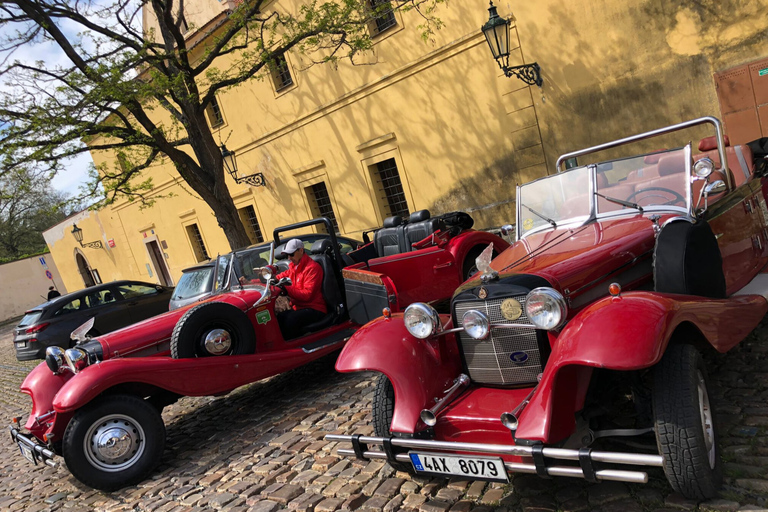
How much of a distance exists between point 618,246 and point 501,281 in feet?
2.82

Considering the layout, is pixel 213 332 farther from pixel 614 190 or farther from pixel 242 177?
pixel 242 177

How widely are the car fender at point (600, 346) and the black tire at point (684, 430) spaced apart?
196 mm

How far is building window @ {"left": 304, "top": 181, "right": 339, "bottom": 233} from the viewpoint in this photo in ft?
53.7

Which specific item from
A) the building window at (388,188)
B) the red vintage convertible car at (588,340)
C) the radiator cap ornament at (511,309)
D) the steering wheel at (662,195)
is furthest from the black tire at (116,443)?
the building window at (388,188)

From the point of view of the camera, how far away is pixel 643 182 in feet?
13.7

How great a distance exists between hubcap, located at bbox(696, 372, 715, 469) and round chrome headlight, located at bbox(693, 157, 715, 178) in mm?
1538

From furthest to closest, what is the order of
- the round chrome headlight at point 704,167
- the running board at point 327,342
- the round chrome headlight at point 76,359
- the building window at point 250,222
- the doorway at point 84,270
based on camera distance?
the doorway at point 84,270 → the building window at point 250,222 → the running board at point 327,342 → the round chrome headlight at point 76,359 → the round chrome headlight at point 704,167

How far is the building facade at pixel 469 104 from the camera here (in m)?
8.67

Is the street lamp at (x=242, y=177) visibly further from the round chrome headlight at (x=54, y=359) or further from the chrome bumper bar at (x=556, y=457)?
the chrome bumper bar at (x=556, y=457)

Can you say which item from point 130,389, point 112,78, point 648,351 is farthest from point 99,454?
point 112,78

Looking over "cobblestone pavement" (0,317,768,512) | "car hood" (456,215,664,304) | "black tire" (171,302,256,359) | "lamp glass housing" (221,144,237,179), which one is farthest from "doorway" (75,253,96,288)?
"car hood" (456,215,664,304)

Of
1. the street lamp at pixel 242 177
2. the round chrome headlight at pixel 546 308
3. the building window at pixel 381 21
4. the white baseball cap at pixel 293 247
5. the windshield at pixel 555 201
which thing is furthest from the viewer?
the street lamp at pixel 242 177

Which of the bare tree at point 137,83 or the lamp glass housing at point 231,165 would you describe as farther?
the lamp glass housing at point 231,165

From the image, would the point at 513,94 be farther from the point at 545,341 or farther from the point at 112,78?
the point at 545,341
